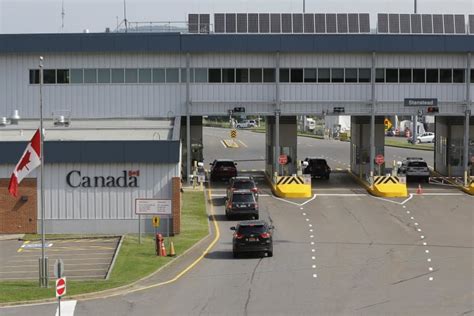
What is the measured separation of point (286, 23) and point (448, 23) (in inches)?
446

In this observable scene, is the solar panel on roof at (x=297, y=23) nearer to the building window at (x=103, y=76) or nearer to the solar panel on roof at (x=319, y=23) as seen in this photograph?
the solar panel on roof at (x=319, y=23)

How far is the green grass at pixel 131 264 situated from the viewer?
3203cm

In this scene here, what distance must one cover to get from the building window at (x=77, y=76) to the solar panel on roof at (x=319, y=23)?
15947 millimetres

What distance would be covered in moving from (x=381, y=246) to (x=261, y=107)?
2322cm

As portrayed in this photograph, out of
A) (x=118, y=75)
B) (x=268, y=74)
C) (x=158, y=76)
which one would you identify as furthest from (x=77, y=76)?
(x=268, y=74)

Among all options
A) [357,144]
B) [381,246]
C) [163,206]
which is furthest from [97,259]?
[357,144]

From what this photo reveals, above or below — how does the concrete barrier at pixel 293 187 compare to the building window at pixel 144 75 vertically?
below

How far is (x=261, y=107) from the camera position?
205ft

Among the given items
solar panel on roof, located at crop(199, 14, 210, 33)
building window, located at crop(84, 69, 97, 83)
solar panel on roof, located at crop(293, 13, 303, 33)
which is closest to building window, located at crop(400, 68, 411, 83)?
solar panel on roof, located at crop(293, 13, 303, 33)

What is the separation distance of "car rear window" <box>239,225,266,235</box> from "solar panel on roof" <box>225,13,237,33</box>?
27.4 m

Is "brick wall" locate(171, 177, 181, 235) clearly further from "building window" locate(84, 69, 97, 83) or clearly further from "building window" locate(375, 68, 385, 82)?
"building window" locate(375, 68, 385, 82)

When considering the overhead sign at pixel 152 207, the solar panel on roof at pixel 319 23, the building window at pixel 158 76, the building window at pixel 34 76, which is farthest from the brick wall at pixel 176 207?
the solar panel on roof at pixel 319 23

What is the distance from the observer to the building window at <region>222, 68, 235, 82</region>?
205ft

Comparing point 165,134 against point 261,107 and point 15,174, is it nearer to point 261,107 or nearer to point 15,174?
point 261,107
